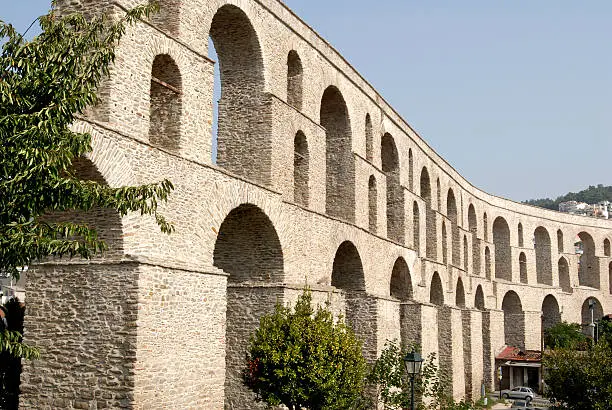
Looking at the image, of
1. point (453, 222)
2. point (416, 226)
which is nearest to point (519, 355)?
point (453, 222)

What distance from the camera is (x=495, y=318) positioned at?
149ft

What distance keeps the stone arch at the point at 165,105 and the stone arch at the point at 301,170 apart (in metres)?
7.00

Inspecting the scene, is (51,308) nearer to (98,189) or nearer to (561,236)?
(98,189)

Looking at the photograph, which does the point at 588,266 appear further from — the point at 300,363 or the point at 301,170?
the point at 300,363

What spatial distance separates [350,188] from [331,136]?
7.35ft

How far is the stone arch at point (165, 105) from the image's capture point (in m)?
14.6

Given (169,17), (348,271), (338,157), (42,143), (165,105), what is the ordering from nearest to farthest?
1. (42,143)
2. (165,105)
3. (169,17)
4. (348,271)
5. (338,157)

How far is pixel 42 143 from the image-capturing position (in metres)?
8.08

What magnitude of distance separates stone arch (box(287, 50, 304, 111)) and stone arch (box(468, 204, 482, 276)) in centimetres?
2816

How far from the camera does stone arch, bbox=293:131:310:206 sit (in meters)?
21.3

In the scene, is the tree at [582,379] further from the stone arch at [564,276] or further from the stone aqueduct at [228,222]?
the stone arch at [564,276]

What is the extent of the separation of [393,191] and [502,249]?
25.1m

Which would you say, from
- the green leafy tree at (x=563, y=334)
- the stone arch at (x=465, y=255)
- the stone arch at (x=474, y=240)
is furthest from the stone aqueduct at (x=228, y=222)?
the green leafy tree at (x=563, y=334)

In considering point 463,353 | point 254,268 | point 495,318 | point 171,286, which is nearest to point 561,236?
point 495,318
